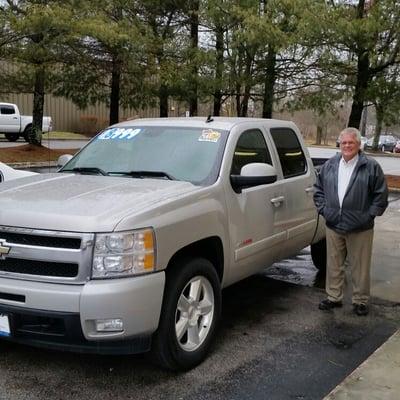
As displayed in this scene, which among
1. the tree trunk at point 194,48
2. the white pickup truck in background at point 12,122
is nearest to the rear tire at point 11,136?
→ the white pickup truck in background at point 12,122

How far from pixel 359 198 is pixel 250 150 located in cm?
105

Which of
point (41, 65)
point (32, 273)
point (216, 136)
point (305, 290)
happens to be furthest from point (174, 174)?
point (41, 65)

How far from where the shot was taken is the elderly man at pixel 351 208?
5.20 metres

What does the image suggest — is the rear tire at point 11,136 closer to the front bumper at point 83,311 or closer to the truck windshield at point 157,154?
the truck windshield at point 157,154

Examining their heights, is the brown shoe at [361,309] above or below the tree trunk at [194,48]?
below

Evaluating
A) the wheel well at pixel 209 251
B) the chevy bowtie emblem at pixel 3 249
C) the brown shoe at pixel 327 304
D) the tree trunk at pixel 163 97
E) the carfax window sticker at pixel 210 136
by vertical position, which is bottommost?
the brown shoe at pixel 327 304

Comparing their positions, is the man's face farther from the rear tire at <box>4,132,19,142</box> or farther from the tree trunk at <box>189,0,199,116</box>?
the rear tire at <box>4,132,19,142</box>

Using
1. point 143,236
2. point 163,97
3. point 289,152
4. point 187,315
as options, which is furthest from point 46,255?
point 163,97

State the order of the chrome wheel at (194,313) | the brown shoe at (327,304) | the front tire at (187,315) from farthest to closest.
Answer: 1. the brown shoe at (327,304)
2. the chrome wheel at (194,313)
3. the front tire at (187,315)

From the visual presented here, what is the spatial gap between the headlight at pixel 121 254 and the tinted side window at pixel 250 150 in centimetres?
146

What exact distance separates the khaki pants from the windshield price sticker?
2023 mm

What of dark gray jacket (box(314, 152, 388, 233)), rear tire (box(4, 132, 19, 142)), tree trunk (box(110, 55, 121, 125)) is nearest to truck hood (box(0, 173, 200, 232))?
dark gray jacket (box(314, 152, 388, 233))

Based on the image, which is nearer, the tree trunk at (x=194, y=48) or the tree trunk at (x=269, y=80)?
the tree trunk at (x=269, y=80)

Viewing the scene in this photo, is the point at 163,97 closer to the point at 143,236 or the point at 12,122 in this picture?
the point at 12,122
